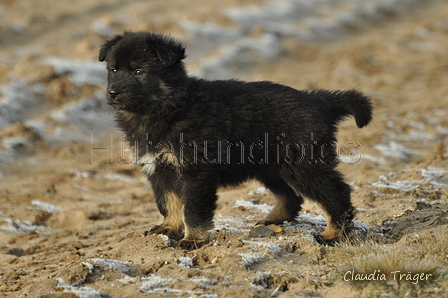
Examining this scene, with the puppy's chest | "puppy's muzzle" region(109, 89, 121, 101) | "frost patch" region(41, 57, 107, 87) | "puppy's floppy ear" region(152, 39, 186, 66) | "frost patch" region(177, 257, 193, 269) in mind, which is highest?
"frost patch" region(41, 57, 107, 87)

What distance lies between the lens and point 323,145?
450 cm

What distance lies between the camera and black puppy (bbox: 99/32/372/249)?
428 cm

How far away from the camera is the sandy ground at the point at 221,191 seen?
3.78 m

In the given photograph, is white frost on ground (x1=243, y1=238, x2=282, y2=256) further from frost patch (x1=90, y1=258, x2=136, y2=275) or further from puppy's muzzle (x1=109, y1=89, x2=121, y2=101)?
puppy's muzzle (x1=109, y1=89, x2=121, y2=101)

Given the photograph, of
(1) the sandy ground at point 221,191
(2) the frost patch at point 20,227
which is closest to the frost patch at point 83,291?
(1) the sandy ground at point 221,191

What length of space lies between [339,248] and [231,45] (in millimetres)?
9267

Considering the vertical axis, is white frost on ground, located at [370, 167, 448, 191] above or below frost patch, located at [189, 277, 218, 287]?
above

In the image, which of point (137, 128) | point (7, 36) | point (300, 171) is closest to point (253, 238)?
point (300, 171)

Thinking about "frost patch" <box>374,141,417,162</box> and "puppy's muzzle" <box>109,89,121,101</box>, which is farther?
"frost patch" <box>374,141,417,162</box>

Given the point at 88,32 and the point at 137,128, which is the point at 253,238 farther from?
the point at 88,32

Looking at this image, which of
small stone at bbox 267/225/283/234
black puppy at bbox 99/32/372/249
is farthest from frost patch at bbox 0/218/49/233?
small stone at bbox 267/225/283/234

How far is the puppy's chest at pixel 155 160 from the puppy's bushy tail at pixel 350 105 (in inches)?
62.0

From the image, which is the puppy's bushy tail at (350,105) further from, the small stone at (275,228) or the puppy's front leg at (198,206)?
the puppy's front leg at (198,206)

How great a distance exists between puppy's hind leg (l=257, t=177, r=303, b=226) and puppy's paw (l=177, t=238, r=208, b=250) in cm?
93
